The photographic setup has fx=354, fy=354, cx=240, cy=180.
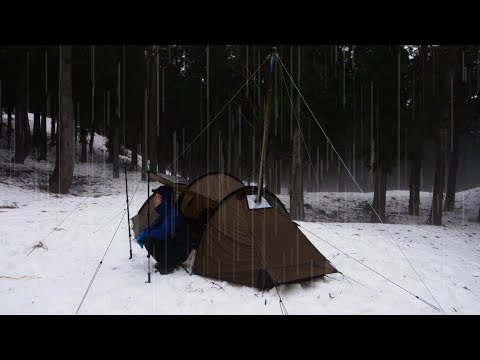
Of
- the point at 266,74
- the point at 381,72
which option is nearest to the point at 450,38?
the point at 381,72

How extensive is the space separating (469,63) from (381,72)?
679 centimetres

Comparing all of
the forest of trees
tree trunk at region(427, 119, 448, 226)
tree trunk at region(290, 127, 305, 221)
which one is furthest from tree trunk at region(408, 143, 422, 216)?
tree trunk at region(290, 127, 305, 221)

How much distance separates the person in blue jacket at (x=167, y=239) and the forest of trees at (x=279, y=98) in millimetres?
4518

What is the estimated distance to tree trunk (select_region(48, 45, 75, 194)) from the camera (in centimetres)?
1436

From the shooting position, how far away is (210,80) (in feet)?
72.5

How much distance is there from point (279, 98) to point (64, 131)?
8.84 metres

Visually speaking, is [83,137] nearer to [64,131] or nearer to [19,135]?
[19,135]

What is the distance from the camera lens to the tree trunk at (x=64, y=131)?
1436 centimetres

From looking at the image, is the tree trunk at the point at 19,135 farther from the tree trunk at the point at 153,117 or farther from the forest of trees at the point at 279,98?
the tree trunk at the point at 153,117

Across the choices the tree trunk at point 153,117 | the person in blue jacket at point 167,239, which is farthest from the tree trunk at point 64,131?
the person in blue jacket at point 167,239

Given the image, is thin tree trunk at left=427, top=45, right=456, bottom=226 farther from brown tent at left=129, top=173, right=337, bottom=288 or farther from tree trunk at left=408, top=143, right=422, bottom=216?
brown tent at left=129, top=173, right=337, bottom=288

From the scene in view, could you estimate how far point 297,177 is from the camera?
14359mm

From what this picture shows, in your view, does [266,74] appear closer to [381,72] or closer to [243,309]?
[381,72]

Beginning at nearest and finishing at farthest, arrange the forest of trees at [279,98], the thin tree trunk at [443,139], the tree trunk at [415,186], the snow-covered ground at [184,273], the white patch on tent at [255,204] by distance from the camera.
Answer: the snow-covered ground at [184,273], the white patch on tent at [255,204], the forest of trees at [279,98], the thin tree trunk at [443,139], the tree trunk at [415,186]
